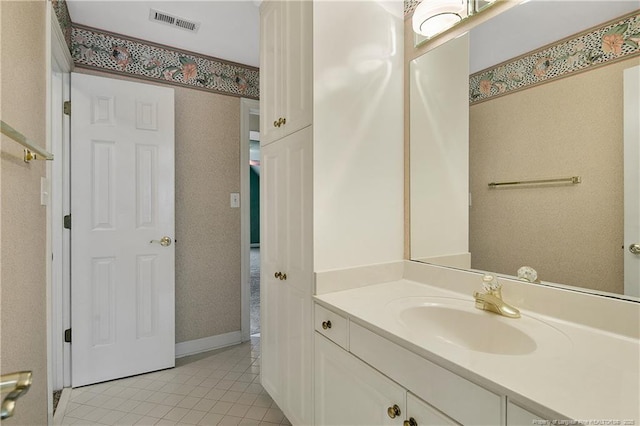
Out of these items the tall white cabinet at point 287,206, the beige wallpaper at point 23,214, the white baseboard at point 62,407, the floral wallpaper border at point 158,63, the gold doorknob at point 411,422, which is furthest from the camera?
the floral wallpaper border at point 158,63

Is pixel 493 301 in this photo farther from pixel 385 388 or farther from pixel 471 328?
pixel 385 388

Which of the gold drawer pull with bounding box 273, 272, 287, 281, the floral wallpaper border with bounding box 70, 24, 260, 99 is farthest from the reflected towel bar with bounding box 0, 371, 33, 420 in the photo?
the floral wallpaper border with bounding box 70, 24, 260, 99

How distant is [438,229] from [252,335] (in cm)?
219

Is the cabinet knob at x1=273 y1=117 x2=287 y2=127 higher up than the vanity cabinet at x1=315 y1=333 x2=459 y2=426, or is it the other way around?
the cabinet knob at x1=273 y1=117 x2=287 y2=127

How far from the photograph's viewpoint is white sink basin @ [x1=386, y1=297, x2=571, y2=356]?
2.89 feet

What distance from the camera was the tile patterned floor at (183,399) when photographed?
177cm

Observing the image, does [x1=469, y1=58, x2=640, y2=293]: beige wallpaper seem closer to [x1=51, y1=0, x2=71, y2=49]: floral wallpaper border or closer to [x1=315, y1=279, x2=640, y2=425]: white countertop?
[x1=315, y1=279, x2=640, y2=425]: white countertop

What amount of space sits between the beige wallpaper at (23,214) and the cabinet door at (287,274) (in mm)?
970

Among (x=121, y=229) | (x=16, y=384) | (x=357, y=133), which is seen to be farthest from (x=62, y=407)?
(x=357, y=133)

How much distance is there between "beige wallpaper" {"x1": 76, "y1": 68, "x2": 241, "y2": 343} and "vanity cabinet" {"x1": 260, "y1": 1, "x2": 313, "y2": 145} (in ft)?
3.25

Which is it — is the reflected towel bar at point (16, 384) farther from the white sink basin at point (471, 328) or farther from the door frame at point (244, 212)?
the door frame at point (244, 212)

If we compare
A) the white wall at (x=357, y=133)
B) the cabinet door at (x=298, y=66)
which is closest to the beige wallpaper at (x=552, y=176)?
the white wall at (x=357, y=133)

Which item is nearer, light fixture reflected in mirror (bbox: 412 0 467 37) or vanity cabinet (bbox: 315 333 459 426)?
vanity cabinet (bbox: 315 333 459 426)

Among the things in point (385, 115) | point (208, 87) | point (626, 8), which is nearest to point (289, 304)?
point (385, 115)
